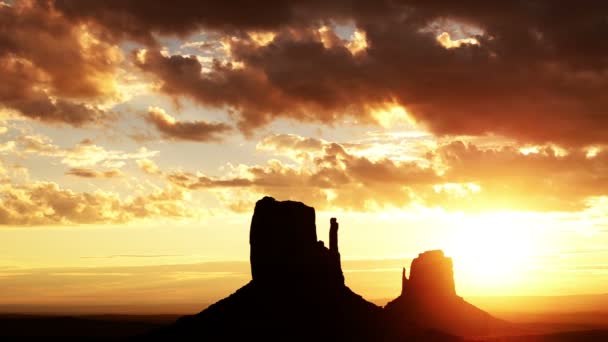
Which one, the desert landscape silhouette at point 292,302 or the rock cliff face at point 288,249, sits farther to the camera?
the rock cliff face at point 288,249

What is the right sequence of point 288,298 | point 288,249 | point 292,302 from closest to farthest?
point 292,302 < point 288,298 < point 288,249

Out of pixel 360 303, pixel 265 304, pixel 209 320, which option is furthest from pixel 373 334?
pixel 209 320

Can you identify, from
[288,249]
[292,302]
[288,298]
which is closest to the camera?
[292,302]

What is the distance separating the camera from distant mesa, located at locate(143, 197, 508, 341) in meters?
146

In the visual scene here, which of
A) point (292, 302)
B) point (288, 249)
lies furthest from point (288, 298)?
point (288, 249)

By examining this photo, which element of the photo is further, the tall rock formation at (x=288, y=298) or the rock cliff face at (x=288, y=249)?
the rock cliff face at (x=288, y=249)

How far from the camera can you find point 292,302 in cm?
15338

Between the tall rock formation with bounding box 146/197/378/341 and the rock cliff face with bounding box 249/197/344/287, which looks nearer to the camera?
the tall rock formation with bounding box 146/197/378/341

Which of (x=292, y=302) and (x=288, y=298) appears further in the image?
(x=288, y=298)

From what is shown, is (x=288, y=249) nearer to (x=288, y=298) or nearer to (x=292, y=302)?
(x=288, y=298)

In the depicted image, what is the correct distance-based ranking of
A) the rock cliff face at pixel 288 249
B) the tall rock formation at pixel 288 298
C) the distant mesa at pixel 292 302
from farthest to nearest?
the rock cliff face at pixel 288 249 → the tall rock formation at pixel 288 298 → the distant mesa at pixel 292 302

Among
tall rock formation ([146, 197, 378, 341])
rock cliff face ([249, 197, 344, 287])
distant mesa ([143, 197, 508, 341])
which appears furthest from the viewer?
rock cliff face ([249, 197, 344, 287])

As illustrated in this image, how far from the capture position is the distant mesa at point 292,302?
146 m

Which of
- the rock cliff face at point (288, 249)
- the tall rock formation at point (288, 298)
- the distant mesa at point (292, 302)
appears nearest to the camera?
the distant mesa at point (292, 302)
